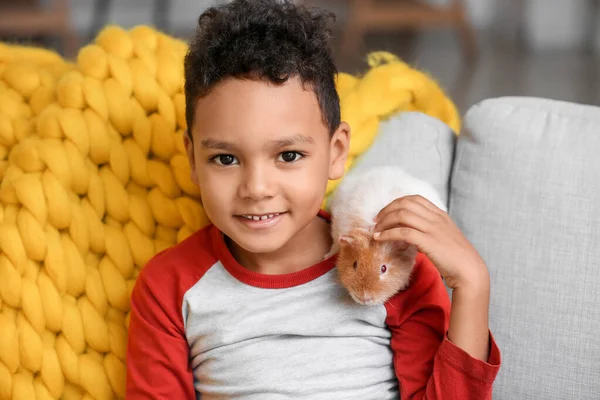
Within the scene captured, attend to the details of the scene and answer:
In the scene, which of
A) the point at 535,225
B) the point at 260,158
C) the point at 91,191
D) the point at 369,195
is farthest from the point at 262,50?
the point at 535,225

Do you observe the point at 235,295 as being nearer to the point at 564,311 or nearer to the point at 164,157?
the point at 164,157

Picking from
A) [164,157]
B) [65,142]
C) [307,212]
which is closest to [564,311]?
[307,212]

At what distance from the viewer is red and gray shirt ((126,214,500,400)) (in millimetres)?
1128

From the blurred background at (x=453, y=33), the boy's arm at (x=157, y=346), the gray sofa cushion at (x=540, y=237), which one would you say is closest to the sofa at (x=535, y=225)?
the gray sofa cushion at (x=540, y=237)

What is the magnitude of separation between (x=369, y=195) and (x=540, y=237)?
300 millimetres

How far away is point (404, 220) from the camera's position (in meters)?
1.04

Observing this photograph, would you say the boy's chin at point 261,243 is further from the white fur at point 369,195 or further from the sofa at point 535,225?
the sofa at point 535,225

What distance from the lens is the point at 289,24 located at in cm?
111

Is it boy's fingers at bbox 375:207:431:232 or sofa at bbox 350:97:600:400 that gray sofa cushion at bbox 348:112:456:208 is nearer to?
sofa at bbox 350:97:600:400

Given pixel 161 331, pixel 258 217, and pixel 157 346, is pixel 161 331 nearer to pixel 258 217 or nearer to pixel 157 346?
pixel 157 346

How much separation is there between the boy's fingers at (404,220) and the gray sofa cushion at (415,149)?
0.94 ft

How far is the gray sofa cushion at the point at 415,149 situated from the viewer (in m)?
1.36

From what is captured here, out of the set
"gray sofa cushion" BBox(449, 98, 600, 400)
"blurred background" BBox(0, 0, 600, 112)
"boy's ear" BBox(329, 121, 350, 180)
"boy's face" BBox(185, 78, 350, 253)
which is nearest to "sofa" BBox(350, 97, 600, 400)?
"gray sofa cushion" BBox(449, 98, 600, 400)

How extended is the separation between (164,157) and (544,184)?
0.62 metres
